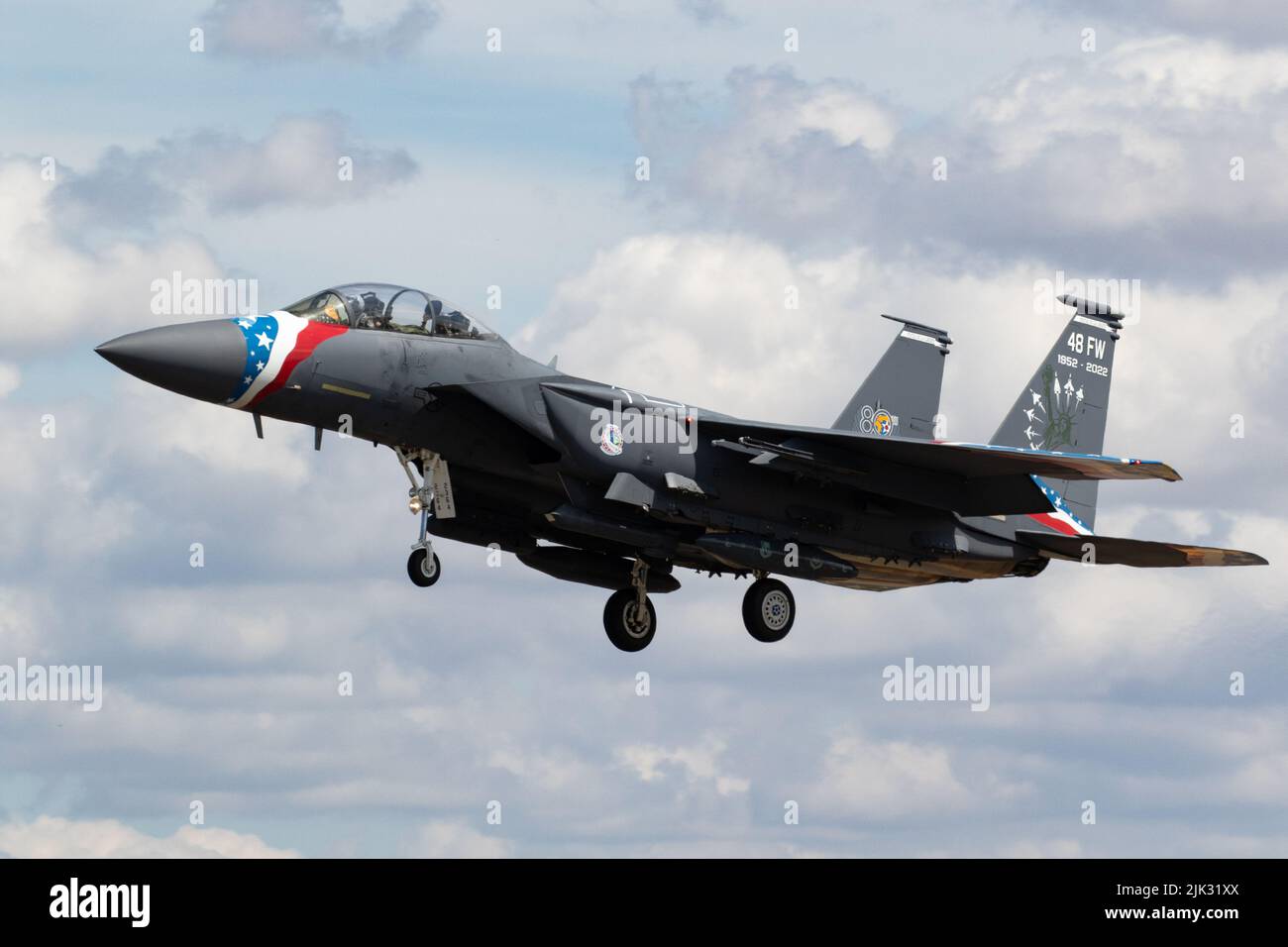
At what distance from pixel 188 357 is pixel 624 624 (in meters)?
6.98

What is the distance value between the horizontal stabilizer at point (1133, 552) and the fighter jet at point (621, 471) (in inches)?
1.4

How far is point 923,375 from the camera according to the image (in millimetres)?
27453

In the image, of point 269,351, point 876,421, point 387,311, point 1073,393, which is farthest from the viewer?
point 1073,393

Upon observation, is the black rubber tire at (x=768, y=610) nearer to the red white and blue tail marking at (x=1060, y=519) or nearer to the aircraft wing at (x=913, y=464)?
the aircraft wing at (x=913, y=464)

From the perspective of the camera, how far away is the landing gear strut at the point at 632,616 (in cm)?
2555

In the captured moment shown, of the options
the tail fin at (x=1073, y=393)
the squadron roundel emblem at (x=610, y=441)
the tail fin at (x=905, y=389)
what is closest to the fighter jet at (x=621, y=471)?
the squadron roundel emblem at (x=610, y=441)

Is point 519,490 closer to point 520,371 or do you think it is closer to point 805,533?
point 520,371

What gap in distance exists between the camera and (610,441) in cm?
2308

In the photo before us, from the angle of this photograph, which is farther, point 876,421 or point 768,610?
point 876,421

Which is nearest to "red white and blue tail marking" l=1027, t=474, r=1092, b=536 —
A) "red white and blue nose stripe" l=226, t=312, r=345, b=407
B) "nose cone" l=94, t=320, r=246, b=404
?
"red white and blue nose stripe" l=226, t=312, r=345, b=407

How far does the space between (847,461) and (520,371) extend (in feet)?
13.2

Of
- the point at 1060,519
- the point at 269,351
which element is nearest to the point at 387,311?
the point at 269,351

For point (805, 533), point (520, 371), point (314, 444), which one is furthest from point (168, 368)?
point (805, 533)

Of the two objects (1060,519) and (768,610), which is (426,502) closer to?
(768,610)
